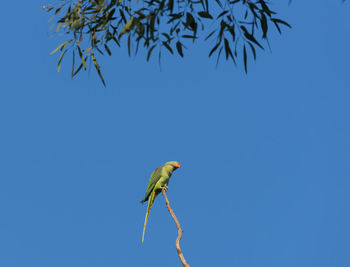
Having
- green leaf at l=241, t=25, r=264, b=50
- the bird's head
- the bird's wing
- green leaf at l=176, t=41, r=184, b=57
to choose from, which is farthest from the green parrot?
green leaf at l=241, t=25, r=264, b=50

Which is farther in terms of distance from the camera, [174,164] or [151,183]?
[174,164]

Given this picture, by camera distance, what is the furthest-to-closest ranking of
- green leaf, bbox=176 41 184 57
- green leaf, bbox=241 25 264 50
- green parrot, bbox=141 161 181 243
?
green parrot, bbox=141 161 181 243, green leaf, bbox=176 41 184 57, green leaf, bbox=241 25 264 50

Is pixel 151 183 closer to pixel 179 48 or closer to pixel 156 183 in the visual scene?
pixel 156 183

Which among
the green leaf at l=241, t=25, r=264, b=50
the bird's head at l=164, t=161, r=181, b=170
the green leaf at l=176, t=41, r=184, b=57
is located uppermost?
the bird's head at l=164, t=161, r=181, b=170

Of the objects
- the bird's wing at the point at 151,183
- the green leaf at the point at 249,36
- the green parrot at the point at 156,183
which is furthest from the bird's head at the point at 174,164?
the green leaf at the point at 249,36

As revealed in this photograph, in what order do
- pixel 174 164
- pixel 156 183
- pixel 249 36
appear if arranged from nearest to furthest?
pixel 249 36, pixel 156 183, pixel 174 164

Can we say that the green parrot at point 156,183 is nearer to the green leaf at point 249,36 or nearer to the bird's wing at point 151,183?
the bird's wing at point 151,183

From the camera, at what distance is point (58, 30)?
4.15 meters

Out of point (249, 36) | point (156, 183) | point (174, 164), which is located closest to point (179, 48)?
point (249, 36)

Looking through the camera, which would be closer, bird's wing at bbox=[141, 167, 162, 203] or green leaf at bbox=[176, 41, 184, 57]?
green leaf at bbox=[176, 41, 184, 57]

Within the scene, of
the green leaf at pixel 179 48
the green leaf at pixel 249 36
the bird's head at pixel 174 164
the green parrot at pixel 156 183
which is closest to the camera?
the green leaf at pixel 249 36

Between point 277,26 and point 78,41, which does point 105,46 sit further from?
point 277,26

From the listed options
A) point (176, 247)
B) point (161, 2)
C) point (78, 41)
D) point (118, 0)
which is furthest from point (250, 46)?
point (176, 247)

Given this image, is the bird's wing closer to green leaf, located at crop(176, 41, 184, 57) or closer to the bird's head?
the bird's head
